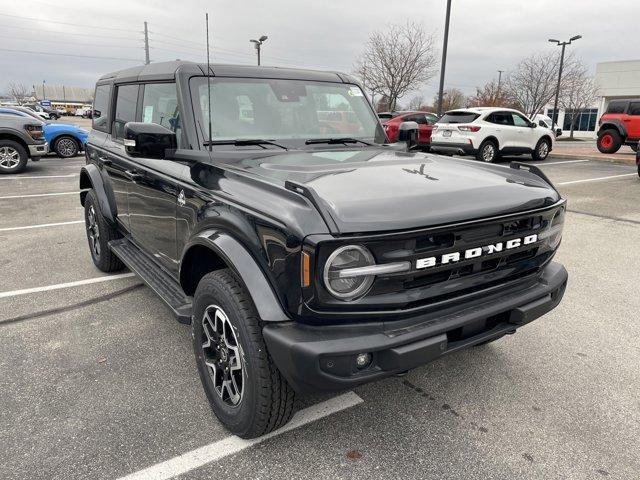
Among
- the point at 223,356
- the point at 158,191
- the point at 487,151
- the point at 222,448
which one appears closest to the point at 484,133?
the point at 487,151

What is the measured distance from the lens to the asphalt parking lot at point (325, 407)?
2232mm

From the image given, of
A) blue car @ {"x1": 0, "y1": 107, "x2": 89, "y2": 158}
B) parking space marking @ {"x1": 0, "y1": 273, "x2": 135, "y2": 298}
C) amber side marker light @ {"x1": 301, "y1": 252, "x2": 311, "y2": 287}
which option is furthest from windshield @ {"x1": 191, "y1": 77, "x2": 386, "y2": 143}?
blue car @ {"x1": 0, "y1": 107, "x2": 89, "y2": 158}

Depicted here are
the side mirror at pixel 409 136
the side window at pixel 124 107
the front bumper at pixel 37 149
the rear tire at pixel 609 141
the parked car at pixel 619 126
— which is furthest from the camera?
the rear tire at pixel 609 141

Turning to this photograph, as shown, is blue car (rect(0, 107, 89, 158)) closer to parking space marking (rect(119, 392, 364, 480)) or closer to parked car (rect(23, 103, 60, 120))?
parking space marking (rect(119, 392, 364, 480))

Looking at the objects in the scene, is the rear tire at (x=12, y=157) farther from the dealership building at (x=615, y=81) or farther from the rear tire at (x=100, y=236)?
the dealership building at (x=615, y=81)

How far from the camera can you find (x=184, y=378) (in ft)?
9.69

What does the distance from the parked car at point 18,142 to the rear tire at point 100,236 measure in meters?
8.41

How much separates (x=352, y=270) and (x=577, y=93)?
4267cm

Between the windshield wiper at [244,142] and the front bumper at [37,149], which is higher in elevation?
the windshield wiper at [244,142]

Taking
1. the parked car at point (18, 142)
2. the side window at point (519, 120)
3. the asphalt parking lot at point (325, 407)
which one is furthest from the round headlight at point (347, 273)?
the side window at point (519, 120)

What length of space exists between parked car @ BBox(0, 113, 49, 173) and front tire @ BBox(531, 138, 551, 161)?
14.5 metres

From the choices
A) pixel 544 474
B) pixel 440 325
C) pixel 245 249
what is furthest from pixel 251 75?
pixel 544 474

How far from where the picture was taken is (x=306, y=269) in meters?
1.88

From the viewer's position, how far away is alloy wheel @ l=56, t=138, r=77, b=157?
1484 cm
